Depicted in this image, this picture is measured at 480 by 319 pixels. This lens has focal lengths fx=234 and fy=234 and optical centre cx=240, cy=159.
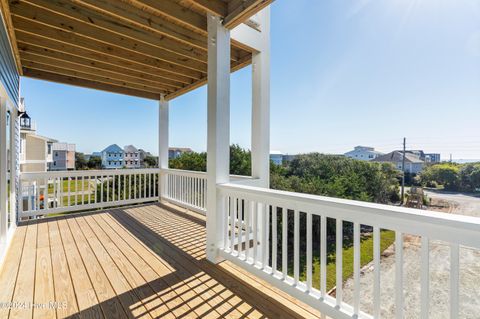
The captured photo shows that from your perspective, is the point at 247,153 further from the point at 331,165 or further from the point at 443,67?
the point at 443,67

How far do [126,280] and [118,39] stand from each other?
3150 millimetres

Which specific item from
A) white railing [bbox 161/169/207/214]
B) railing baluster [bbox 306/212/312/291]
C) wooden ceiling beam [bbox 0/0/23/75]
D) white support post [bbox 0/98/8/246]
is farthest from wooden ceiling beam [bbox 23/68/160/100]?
railing baluster [bbox 306/212/312/291]

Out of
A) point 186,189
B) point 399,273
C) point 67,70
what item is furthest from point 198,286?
point 67,70

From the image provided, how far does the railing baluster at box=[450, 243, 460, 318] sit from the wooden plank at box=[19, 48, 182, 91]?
4928 millimetres

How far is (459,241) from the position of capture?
113cm

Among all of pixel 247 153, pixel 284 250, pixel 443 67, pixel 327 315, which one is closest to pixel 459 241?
pixel 327 315

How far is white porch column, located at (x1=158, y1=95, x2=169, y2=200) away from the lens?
5.70m

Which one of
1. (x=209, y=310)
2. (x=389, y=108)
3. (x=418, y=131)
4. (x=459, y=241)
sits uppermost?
(x=389, y=108)

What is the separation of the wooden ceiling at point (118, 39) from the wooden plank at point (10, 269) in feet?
8.92

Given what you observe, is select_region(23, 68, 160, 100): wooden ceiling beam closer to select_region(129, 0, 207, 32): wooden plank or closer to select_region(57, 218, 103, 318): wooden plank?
select_region(129, 0, 207, 32): wooden plank

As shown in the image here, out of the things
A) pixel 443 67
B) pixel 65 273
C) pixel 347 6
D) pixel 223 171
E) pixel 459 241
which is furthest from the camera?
pixel 347 6

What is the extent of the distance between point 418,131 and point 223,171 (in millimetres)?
5371

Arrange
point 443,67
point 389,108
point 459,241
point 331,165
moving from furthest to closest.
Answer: point 331,165 → point 389,108 → point 443,67 → point 459,241

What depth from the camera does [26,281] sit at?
86.5 inches
